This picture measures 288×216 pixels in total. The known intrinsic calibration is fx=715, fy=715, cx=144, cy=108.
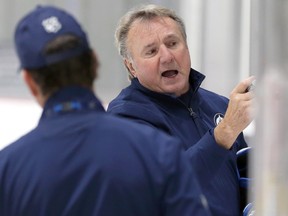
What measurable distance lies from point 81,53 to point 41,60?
0.07 m

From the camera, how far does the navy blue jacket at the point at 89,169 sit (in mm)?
1260

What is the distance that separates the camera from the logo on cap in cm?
128

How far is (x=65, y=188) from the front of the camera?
127cm

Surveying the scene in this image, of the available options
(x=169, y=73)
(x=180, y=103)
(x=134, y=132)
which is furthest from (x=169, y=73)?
(x=134, y=132)

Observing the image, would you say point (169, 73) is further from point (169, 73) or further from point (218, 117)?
point (218, 117)

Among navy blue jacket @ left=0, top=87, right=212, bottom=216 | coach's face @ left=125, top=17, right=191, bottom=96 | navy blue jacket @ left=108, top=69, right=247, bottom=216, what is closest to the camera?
navy blue jacket @ left=0, top=87, right=212, bottom=216

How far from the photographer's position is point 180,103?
2209 mm

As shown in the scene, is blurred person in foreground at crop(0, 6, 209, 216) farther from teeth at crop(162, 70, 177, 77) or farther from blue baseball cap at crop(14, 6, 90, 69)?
teeth at crop(162, 70, 177, 77)

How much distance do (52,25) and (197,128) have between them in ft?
3.21

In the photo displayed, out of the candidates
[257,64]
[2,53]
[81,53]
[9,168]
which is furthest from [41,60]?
[2,53]

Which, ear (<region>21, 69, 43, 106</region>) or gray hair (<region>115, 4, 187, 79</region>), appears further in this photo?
gray hair (<region>115, 4, 187, 79</region>)

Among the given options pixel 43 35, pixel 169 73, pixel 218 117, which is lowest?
pixel 218 117

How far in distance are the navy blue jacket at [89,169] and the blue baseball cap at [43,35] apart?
2.6 inches

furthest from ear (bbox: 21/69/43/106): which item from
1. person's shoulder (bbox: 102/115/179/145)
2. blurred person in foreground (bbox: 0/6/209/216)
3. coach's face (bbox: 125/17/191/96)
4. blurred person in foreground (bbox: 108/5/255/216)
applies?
coach's face (bbox: 125/17/191/96)
